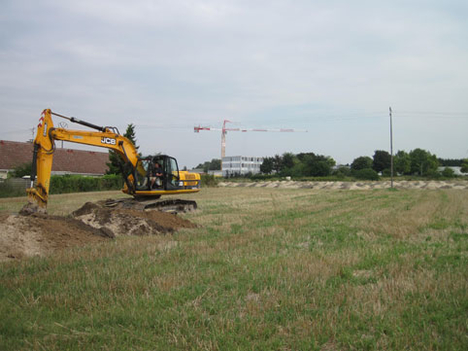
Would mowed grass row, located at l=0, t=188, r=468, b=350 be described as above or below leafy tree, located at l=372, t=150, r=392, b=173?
below

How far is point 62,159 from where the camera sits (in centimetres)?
5253

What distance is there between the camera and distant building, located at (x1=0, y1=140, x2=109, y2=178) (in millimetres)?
45075

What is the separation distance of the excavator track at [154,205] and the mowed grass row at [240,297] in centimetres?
751

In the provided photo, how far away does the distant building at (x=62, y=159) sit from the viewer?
45.1m

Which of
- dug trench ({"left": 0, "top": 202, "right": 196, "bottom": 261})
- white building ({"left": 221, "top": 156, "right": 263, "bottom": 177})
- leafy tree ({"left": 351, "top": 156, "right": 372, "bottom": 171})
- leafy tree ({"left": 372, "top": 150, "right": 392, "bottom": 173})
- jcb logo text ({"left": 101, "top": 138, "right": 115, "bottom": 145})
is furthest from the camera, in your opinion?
white building ({"left": 221, "top": 156, "right": 263, "bottom": 177})

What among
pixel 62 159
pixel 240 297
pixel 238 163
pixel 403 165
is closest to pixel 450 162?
pixel 403 165

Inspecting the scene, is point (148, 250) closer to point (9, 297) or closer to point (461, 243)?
point (9, 297)

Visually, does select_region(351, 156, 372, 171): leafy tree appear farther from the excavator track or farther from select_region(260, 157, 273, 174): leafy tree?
the excavator track

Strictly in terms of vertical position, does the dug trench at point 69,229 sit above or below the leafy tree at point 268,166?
below

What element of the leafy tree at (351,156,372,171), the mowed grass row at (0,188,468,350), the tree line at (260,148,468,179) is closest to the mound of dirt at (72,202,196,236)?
the mowed grass row at (0,188,468,350)

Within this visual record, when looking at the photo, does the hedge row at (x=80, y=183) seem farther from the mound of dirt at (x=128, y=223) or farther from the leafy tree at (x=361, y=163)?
the leafy tree at (x=361, y=163)

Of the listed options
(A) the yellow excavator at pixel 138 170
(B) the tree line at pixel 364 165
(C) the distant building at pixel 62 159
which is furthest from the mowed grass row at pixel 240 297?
(B) the tree line at pixel 364 165

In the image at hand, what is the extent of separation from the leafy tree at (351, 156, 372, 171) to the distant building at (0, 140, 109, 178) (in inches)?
2139

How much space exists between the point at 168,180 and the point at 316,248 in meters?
10.1
